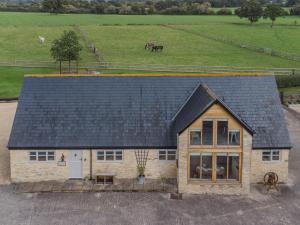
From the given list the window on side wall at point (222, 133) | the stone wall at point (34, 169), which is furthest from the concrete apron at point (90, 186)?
the window on side wall at point (222, 133)

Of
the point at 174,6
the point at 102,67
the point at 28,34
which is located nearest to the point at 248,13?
the point at 174,6

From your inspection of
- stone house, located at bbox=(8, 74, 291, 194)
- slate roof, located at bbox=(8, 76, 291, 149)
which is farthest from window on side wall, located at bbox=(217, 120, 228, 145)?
slate roof, located at bbox=(8, 76, 291, 149)

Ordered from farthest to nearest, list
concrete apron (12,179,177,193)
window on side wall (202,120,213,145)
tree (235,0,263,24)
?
tree (235,0,263,24), concrete apron (12,179,177,193), window on side wall (202,120,213,145)

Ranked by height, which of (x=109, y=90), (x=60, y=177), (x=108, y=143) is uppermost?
(x=109, y=90)

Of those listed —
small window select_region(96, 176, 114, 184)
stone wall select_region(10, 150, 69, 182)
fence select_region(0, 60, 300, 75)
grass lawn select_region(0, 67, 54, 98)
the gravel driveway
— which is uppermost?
fence select_region(0, 60, 300, 75)

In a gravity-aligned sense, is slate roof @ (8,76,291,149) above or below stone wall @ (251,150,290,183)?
above

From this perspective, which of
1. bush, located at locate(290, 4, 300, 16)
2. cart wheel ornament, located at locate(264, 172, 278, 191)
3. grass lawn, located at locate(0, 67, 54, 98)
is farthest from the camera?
bush, located at locate(290, 4, 300, 16)

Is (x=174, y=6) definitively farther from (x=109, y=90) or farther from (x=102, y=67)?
(x=109, y=90)

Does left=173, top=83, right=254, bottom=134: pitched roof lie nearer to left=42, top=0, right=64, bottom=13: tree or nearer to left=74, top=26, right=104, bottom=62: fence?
left=74, top=26, right=104, bottom=62: fence
